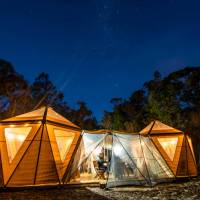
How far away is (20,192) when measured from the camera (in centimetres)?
974

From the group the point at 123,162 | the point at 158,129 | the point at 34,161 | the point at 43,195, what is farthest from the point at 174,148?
the point at 43,195

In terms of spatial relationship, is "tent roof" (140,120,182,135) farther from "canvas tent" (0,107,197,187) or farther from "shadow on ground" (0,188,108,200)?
"shadow on ground" (0,188,108,200)

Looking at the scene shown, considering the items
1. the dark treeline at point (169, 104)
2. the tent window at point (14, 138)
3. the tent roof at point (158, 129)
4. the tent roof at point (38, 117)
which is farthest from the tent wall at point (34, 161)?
the dark treeline at point (169, 104)

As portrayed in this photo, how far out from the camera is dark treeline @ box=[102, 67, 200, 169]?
2769 centimetres

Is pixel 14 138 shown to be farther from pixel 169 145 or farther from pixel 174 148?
pixel 174 148

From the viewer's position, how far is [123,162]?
12531 millimetres

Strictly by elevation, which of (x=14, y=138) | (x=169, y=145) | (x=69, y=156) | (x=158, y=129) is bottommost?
(x=69, y=156)

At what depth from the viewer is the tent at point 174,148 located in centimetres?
1491

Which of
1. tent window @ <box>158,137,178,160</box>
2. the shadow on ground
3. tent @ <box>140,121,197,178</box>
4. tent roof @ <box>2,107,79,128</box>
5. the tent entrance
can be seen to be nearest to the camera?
the shadow on ground

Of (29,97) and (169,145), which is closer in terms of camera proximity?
(169,145)

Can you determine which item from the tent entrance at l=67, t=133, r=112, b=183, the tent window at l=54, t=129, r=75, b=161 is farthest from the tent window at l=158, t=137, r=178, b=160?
the tent window at l=54, t=129, r=75, b=161

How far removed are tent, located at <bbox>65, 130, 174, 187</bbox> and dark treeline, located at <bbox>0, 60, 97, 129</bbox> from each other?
13.8 meters

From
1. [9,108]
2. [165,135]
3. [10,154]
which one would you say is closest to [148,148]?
[165,135]

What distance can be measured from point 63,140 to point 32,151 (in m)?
1.85
